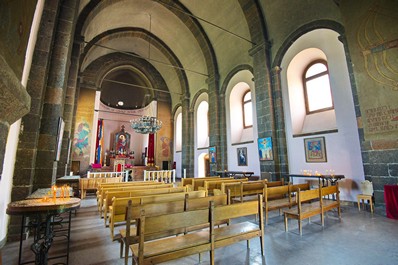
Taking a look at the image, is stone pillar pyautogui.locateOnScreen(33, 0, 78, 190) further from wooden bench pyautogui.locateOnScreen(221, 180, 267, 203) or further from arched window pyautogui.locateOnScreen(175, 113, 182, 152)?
arched window pyautogui.locateOnScreen(175, 113, 182, 152)

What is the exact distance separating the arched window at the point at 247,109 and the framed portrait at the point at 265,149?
196cm

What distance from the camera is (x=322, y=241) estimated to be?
2.51 m

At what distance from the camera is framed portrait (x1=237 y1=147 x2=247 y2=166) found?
8.05 m

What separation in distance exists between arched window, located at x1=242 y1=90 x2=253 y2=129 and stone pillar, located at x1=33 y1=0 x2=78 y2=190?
7054 mm

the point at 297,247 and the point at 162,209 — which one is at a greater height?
the point at 162,209

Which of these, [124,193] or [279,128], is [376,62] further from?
[124,193]

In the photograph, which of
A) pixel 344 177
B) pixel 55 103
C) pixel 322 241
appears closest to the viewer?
pixel 322 241

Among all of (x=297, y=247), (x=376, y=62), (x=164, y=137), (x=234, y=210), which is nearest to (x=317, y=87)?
(x=376, y=62)

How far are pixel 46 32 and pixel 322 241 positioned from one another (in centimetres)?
549

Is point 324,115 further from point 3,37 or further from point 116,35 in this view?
point 116,35

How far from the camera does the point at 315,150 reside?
566cm

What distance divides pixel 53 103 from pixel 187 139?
883cm

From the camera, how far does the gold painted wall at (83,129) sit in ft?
35.4

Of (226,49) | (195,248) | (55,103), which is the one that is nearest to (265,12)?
(226,49)
